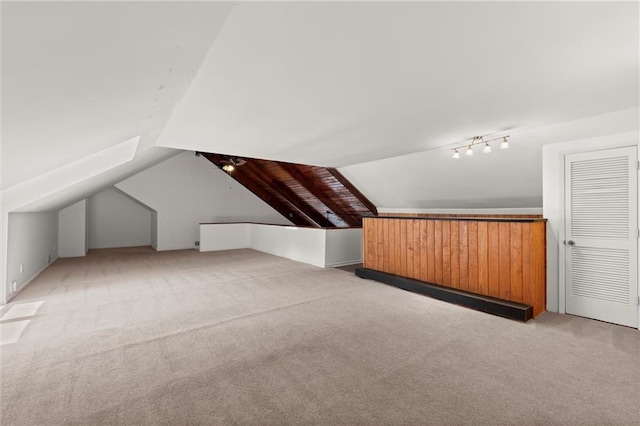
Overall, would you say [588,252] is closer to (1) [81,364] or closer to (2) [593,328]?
(2) [593,328]

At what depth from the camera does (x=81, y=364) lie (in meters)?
2.39

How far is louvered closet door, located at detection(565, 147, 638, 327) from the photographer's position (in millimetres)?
3143

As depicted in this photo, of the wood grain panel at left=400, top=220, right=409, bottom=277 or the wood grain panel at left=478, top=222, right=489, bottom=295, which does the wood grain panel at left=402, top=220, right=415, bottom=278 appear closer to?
Answer: the wood grain panel at left=400, top=220, right=409, bottom=277

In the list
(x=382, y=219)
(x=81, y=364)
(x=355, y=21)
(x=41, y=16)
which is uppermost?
(x=355, y=21)

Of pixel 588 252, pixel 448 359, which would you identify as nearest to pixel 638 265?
pixel 588 252

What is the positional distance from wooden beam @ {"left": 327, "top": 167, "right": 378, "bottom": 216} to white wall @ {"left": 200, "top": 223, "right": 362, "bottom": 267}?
91 centimetres

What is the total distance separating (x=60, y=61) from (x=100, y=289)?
4.61 m

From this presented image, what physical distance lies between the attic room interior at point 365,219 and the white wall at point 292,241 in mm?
913

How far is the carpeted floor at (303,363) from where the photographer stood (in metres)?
1.83

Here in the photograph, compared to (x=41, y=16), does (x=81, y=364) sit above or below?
below

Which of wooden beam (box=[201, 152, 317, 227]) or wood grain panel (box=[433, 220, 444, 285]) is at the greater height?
wooden beam (box=[201, 152, 317, 227])

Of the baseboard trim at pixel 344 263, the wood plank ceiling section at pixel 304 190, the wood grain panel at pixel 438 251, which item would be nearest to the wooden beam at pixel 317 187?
the wood plank ceiling section at pixel 304 190

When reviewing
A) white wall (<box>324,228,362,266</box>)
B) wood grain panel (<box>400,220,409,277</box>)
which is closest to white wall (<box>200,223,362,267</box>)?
white wall (<box>324,228,362,266</box>)

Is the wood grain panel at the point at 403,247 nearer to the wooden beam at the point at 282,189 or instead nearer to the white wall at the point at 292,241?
the white wall at the point at 292,241
